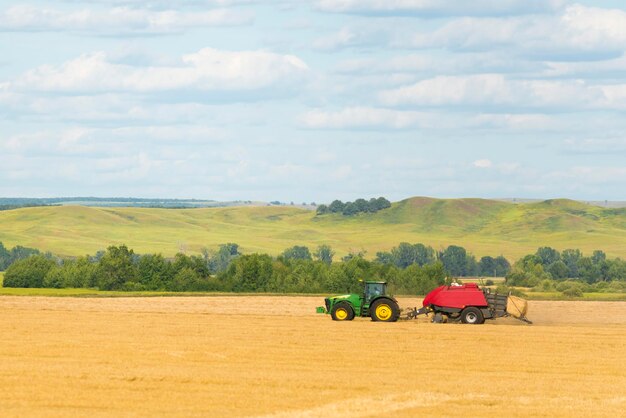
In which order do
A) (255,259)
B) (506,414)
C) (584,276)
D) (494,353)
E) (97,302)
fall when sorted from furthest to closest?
(584,276), (255,259), (97,302), (494,353), (506,414)

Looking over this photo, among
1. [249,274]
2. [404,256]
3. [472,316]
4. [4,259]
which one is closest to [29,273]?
[249,274]

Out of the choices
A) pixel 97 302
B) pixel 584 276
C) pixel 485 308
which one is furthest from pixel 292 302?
pixel 584 276

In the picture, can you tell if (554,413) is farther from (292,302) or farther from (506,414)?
(292,302)

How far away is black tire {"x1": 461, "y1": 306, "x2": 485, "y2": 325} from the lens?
43.6 m

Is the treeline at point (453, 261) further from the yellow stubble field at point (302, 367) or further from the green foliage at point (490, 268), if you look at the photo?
the yellow stubble field at point (302, 367)

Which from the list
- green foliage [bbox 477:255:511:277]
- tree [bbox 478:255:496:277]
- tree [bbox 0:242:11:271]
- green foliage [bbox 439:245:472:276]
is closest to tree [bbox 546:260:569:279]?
green foliage [bbox 477:255:511:277]

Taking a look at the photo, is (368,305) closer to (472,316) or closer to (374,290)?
(374,290)

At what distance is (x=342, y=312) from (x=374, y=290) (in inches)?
62.8

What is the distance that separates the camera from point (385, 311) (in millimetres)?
44156

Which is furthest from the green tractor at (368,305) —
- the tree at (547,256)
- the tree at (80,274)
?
the tree at (547,256)

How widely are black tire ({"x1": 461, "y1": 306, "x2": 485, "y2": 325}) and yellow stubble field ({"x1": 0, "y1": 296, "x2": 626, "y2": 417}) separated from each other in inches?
50.4

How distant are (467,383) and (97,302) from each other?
3428 cm

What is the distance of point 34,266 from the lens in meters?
91.1

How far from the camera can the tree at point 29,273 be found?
3501 inches
